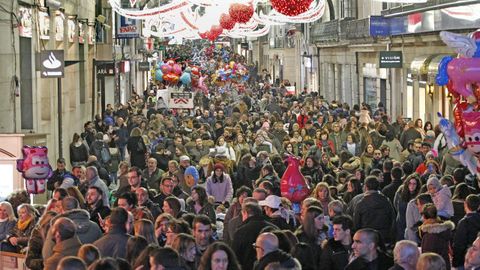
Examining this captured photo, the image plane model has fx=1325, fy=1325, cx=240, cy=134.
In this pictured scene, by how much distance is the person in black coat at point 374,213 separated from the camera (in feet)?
46.6

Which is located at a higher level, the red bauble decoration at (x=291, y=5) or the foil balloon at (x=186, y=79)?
the red bauble decoration at (x=291, y=5)

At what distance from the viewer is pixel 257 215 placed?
12.2 m

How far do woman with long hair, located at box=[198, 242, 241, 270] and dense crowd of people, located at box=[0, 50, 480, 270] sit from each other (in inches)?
0.4

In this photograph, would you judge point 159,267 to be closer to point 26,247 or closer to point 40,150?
point 26,247

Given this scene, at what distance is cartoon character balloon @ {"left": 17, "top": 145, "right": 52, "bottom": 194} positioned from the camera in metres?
17.2

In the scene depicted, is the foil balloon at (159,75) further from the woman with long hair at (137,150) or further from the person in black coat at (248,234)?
the person in black coat at (248,234)

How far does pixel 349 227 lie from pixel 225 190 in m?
7.22

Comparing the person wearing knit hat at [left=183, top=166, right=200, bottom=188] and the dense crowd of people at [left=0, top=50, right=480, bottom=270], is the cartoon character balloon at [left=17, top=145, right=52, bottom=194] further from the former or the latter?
the person wearing knit hat at [left=183, top=166, right=200, bottom=188]

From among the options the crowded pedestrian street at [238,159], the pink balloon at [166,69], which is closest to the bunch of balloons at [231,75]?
the pink balloon at [166,69]

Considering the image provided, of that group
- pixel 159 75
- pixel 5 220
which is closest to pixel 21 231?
pixel 5 220

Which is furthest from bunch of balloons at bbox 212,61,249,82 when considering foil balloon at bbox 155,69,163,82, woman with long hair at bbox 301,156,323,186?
woman with long hair at bbox 301,156,323,186

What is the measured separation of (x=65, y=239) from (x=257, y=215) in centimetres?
205

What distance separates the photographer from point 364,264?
10.2 m

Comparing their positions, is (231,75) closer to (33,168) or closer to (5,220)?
(33,168)
